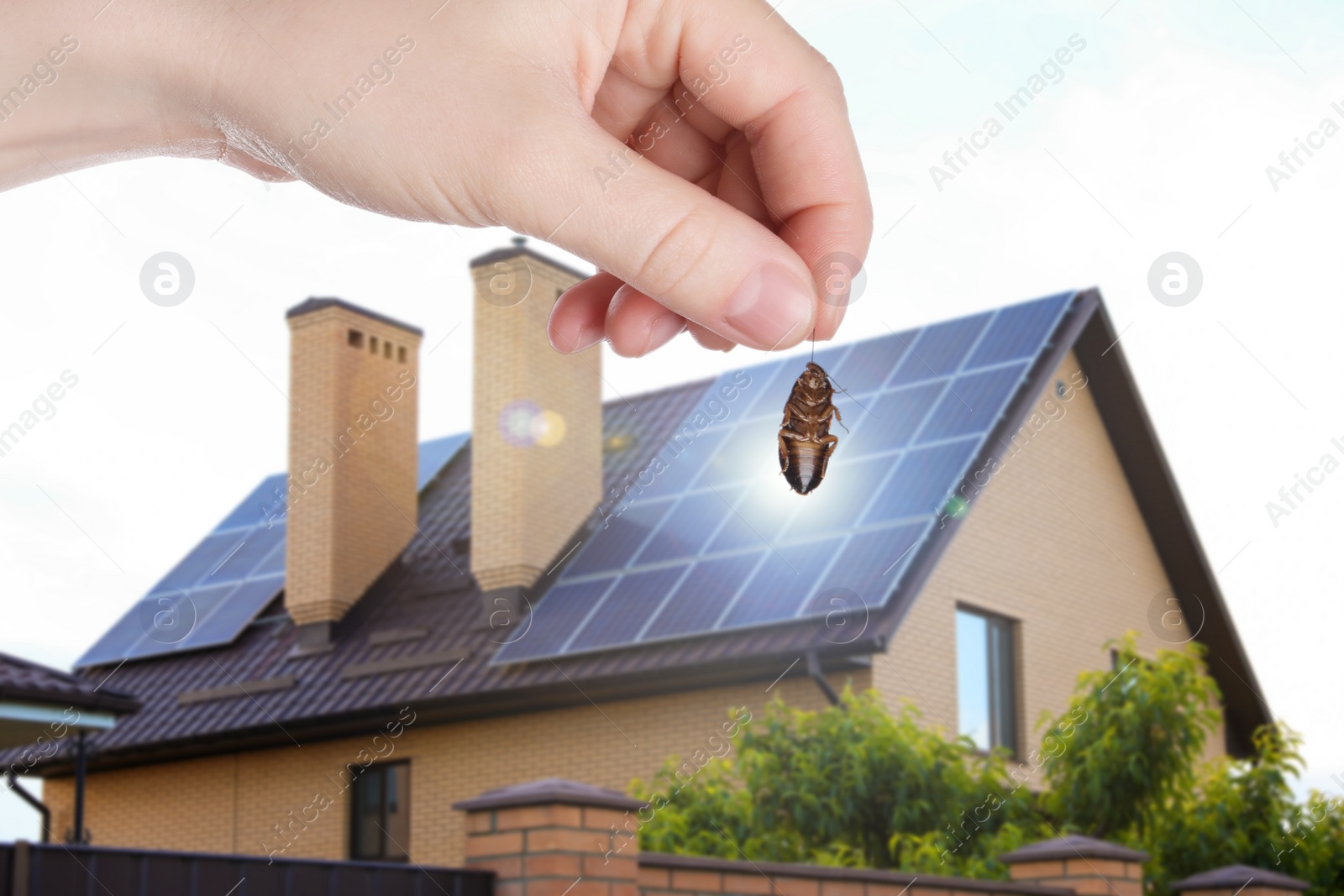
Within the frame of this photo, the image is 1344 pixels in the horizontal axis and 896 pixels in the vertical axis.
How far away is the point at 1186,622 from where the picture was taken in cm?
2112

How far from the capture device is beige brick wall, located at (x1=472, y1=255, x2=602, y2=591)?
55.9 feet

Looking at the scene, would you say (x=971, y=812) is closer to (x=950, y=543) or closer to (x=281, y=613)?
(x=950, y=543)

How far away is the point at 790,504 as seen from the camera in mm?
15938

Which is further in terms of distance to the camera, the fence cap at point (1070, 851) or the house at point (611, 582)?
the house at point (611, 582)

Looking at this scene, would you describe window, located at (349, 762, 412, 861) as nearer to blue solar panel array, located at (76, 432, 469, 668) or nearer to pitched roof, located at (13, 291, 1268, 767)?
pitched roof, located at (13, 291, 1268, 767)

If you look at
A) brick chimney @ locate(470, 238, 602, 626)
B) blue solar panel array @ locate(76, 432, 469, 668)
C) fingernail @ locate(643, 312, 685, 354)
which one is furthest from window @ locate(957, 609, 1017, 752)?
fingernail @ locate(643, 312, 685, 354)

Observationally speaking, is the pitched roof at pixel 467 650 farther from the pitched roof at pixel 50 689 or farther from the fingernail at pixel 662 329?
the fingernail at pixel 662 329

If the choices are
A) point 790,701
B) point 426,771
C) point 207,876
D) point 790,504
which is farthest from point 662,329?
point 426,771

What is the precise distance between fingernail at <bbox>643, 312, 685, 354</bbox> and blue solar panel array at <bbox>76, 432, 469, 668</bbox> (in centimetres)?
1847

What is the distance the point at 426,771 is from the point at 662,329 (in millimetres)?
15200

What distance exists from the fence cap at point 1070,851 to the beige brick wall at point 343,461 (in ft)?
35.2

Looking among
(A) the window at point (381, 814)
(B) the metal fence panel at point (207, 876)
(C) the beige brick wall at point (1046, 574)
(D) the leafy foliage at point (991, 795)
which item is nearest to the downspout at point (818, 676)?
(D) the leafy foliage at point (991, 795)

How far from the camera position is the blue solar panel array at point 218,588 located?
20.7 m

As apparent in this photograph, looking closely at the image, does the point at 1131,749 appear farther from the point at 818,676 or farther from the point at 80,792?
the point at 80,792
